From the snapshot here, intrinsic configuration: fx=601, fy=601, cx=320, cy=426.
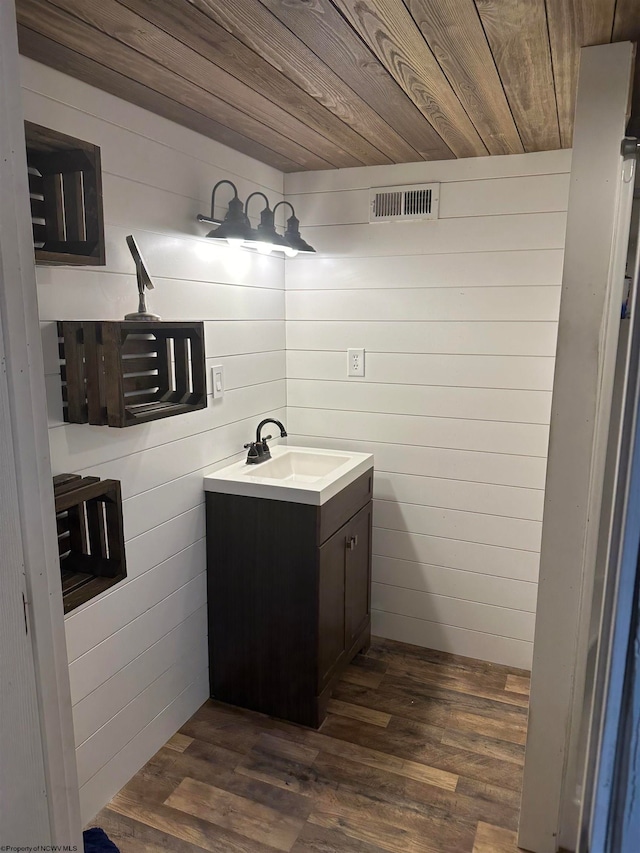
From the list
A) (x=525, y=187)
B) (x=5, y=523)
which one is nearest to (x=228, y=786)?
(x=5, y=523)

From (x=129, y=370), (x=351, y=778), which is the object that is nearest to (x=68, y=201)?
(x=129, y=370)

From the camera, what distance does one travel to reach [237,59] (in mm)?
1530

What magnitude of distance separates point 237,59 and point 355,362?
1.46 meters

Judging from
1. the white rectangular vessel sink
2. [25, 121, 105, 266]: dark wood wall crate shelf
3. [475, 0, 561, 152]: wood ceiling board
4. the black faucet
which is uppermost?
[475, 0, 561, 152]: wood ceiling board

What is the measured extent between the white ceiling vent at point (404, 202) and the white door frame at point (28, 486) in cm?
193

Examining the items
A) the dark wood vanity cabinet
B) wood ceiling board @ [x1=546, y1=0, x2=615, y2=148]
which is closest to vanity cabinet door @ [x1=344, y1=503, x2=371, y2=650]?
the dark wood vanity cabinet

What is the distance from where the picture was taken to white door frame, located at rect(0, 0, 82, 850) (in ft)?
2.88

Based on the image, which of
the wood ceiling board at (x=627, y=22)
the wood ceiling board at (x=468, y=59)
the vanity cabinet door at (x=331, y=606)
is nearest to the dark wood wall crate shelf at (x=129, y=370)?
the vanity cabinet door at (x=331, y=606)

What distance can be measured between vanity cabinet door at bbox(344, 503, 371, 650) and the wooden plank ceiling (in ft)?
5.00

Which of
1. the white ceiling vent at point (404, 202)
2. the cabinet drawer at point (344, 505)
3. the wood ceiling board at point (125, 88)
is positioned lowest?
the cabinet drawer at point (344, 505)

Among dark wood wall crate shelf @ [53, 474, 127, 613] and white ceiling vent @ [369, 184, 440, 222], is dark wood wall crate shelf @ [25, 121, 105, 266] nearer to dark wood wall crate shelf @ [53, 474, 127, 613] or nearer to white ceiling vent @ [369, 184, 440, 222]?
dark wood wall crate shelf @ [53, 474, 127, 613]

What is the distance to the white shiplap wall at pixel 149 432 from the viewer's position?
1.69 meters

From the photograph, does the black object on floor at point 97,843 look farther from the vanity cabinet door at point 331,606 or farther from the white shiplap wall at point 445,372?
the white shiplap wall at point 445,372

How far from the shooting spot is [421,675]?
2.65 m
